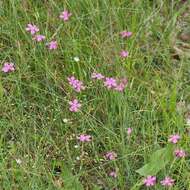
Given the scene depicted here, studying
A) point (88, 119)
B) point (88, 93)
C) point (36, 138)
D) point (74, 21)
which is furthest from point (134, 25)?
point (36, 138)

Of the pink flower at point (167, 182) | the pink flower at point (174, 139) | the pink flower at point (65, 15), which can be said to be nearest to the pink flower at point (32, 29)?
the pink flower at point (65, 15)

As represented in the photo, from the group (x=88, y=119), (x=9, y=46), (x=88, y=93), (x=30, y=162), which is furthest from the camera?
(x=9, y=46)

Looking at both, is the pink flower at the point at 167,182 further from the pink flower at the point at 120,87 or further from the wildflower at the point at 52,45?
the wildflower at the point at 52,45

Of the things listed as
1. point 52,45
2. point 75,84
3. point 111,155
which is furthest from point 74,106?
point 52,45

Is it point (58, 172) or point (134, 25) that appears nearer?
point (58, 172)

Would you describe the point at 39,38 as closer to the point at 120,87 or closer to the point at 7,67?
the point at 7,67

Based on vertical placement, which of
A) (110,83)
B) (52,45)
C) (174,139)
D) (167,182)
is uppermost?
(52,45)

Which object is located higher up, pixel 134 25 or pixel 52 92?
pixel 134 25

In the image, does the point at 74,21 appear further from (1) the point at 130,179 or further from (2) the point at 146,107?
(1) the point at 130,179
